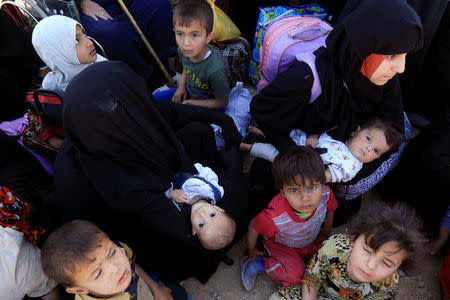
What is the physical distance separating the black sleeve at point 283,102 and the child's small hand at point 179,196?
Result: 2.94ft

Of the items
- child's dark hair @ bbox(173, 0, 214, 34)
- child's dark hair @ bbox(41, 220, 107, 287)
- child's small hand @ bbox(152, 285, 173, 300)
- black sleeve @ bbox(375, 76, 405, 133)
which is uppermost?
child's dark hair @ bbox(173, 0, 214, 34)

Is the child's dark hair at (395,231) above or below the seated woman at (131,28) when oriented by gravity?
below

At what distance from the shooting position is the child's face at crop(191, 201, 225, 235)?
1.77 m

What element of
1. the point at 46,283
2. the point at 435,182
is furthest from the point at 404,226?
the point at 46,283

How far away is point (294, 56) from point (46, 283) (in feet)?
7.65

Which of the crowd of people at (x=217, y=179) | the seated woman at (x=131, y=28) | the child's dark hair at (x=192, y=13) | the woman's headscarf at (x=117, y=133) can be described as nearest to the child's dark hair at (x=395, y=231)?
the crowd of people at (x=217, y=179)

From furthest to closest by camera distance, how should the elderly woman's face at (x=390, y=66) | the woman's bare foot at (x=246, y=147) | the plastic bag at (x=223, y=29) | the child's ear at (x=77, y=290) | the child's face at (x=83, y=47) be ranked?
the plastic bag at (x=223, y=29)
the woman's bare foot at (x=246, y=147)
the child's face at (x=83, y=47)
the elderly woman's face at (x=390, y=66)
the child's ear at (x=77, y=290)

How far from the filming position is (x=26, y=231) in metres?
1.68

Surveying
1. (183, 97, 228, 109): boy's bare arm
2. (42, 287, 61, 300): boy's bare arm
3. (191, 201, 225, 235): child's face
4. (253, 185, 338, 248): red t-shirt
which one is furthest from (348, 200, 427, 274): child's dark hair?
(42, 287, 61, 300): boy's bare arm

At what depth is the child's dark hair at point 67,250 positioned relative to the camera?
135cm

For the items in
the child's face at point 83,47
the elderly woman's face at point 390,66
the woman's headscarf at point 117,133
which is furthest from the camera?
the child's face at point 83,47

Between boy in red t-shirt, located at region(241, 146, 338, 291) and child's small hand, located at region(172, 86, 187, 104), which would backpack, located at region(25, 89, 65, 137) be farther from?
boy in red t-shirt, located at region(241, 146, 338, 291)

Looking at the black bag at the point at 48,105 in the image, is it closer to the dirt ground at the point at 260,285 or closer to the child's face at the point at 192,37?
the child's face at the point at 192,37

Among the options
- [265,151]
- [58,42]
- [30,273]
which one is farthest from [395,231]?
[58,42]
